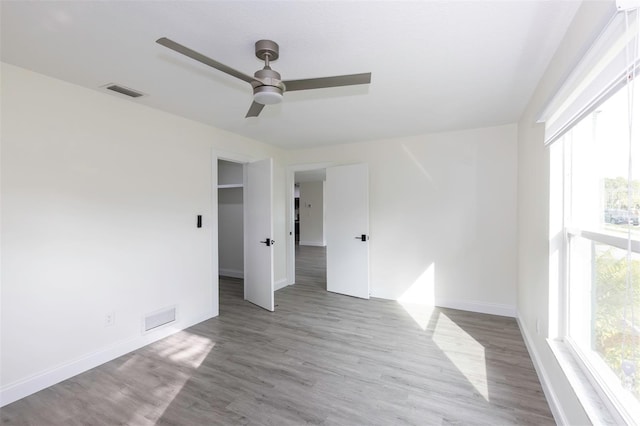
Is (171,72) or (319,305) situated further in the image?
(319,305)

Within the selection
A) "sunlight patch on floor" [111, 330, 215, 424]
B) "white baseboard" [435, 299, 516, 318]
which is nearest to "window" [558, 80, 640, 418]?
"white baseboard" [435, 299, 516, 318]

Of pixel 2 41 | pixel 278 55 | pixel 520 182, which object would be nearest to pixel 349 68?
pixel 278 55

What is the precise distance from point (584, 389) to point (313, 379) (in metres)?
1.73

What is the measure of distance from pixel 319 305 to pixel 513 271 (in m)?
2.60

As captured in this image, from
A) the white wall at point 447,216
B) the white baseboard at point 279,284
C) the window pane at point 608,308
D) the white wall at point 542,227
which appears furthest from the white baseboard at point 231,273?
the window pane at point 608,308

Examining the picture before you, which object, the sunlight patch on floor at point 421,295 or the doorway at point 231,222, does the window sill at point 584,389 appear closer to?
the sunlight patch on floor at point 421,295

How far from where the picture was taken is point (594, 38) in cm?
121

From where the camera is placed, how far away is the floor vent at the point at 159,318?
120 inches

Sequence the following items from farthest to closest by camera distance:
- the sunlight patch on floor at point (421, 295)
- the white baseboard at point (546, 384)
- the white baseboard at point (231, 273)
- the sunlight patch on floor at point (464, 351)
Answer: the white baseboard at point (231, 273)
the sunlight patch on floor at point (421, 295)
the sunlight patch on floor at point (464, 351)
the white baseboard at point (546, 384)

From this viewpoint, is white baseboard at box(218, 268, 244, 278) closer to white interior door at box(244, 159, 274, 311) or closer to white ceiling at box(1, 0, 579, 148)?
white interior door at box(244, 159, 274, 311)

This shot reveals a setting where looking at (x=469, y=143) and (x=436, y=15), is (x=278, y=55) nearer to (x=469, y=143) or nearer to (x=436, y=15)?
(x=436, y=15)

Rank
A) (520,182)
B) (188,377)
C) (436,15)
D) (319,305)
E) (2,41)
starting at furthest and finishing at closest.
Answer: (319,305)
(520,182)
(188,377)
(2,41)
(436,15)

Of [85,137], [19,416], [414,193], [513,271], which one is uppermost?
[85,137]

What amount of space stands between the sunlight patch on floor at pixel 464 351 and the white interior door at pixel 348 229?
1371mm
